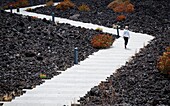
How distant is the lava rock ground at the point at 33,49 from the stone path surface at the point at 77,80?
0.57 metres

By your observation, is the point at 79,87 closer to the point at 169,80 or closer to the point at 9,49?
the point at 169,80

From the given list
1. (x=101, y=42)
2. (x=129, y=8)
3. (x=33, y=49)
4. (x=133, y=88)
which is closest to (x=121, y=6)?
(x=129, y=8)

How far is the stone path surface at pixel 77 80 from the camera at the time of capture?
13416 mm

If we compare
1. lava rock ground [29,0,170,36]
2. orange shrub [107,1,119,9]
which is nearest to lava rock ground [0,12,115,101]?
lava rock ground [29,0,170,36]

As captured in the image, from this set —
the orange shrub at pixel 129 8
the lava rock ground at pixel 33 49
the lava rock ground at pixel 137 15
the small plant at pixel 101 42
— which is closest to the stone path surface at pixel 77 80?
the small plant at pixel 101 42

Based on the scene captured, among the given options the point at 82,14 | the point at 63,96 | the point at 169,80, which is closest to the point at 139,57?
the point at 169,80

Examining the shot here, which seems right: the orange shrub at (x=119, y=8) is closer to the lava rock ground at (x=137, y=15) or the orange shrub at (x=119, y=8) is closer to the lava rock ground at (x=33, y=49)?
the lava rock ground at (x=137, y=15)

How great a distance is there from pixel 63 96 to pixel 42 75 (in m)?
3.28

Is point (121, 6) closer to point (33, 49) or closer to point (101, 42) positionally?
point (101, 42)

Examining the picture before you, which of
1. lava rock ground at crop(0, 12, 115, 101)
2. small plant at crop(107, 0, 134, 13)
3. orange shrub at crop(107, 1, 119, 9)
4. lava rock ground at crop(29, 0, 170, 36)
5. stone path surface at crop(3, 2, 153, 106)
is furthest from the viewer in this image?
orange shrub at crop(107, 1, 119, 9)

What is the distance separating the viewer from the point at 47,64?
1981 centimetres

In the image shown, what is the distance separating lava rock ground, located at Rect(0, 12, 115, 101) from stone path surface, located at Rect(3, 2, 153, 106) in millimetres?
570

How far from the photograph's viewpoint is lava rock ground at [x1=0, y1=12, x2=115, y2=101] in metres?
16.5

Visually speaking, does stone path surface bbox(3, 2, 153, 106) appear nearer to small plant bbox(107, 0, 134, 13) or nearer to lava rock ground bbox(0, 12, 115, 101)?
lava rock ground bbox(0, 12, 115, 101)
